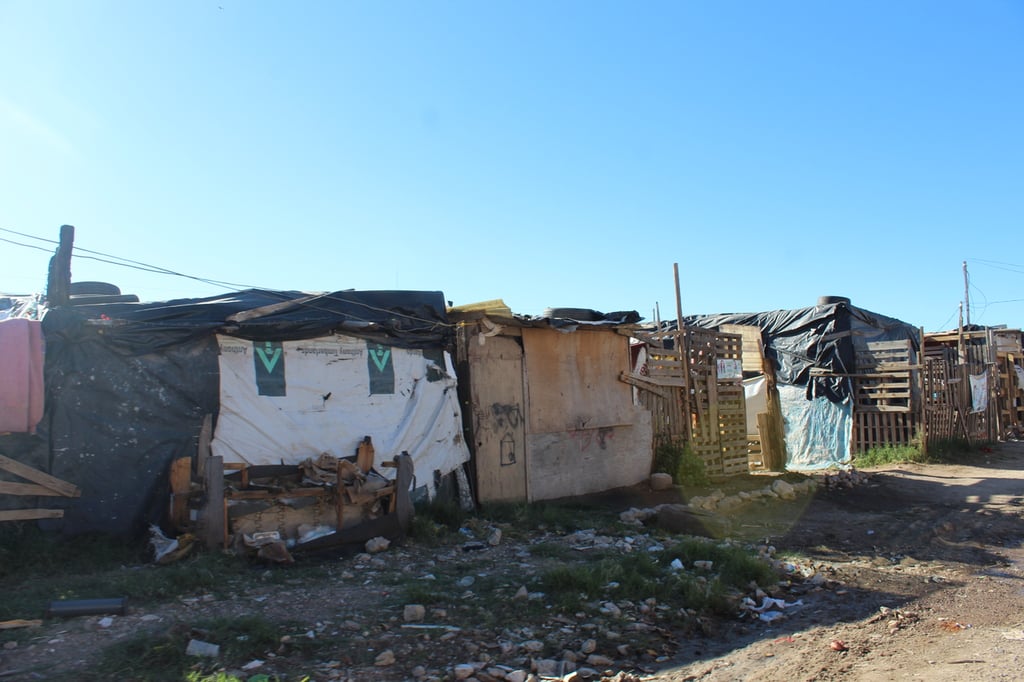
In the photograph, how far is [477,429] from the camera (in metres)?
10.6

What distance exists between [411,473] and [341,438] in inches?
39.5

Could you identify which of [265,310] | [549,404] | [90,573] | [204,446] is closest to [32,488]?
[90,573]

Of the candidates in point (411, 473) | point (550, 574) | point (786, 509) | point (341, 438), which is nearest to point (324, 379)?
point (341, 438)

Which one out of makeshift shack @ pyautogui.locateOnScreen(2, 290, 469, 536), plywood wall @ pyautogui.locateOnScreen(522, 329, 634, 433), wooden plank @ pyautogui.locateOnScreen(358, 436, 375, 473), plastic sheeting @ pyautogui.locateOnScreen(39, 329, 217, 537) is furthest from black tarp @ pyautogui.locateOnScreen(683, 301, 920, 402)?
plastic sheeting @ pyautogui.locateOnScreen(39, 329, 217, 537)

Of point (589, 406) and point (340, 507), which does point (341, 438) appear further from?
point (589, 406)

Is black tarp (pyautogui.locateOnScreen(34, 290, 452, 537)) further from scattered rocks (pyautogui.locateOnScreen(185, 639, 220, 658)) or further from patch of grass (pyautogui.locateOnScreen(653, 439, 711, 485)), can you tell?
patch of grass (pyautogui.locateOnScreen(653, 439, 711, 485))

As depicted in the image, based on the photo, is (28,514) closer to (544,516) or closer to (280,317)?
(280,317)

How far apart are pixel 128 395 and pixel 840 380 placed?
15.3 meters

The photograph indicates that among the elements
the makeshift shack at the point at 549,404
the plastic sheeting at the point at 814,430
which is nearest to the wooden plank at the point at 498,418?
the makeshift shack at the point at 549,404

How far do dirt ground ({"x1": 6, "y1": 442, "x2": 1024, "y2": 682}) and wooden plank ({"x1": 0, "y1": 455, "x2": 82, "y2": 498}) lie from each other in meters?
2.22

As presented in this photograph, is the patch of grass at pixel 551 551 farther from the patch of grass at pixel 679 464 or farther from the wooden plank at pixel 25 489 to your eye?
the patch of grass at pixel 679 464

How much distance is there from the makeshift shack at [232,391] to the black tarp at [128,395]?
0.01 meters

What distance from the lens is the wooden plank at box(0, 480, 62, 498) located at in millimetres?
6957

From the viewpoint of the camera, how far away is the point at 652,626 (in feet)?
19.1
